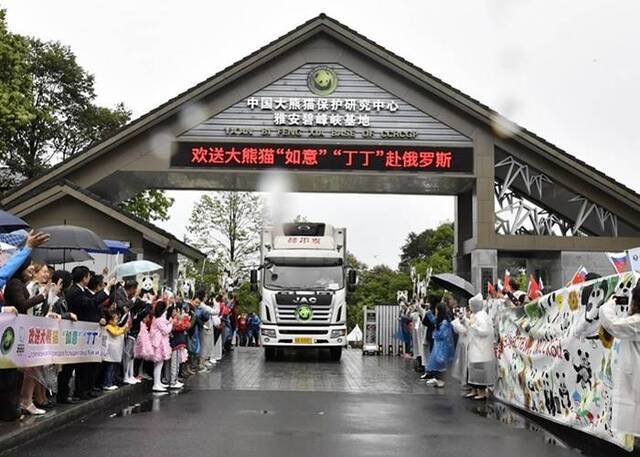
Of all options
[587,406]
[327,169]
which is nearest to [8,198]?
[327,169]

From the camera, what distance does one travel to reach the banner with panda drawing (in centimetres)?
851

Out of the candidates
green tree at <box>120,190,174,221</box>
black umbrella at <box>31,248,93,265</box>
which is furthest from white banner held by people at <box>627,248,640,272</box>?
green tree at <box>120,190,174,221</box>

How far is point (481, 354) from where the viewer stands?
13930mm

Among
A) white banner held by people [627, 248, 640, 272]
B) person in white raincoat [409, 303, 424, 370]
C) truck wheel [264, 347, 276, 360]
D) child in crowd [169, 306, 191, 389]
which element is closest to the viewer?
white banner held by people [627, 248, 640, 272]

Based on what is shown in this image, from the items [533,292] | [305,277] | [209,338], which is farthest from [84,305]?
[305,277]

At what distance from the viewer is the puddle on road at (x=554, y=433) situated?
869cm

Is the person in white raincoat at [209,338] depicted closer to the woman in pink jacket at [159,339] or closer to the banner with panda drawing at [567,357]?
the woman in pink jacket at [159,339]

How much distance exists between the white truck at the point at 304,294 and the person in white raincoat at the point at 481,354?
25.7 feet

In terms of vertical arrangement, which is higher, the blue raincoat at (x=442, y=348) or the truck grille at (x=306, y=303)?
the truck grille at (x=306, y=303)

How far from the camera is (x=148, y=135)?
960 inches

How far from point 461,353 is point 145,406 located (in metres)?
6.76

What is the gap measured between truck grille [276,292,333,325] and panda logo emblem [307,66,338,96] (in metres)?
7.00

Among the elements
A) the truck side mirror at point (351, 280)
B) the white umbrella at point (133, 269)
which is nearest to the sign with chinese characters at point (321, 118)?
the truck side mirror at point (351, 280)

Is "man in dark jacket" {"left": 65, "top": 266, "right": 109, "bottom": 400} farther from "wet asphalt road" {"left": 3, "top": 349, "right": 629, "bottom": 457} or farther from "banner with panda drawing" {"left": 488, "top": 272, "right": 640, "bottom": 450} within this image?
"banner with panda drawing" {"left": 488, "top": 272, "right": 640, "bottom": 450}
